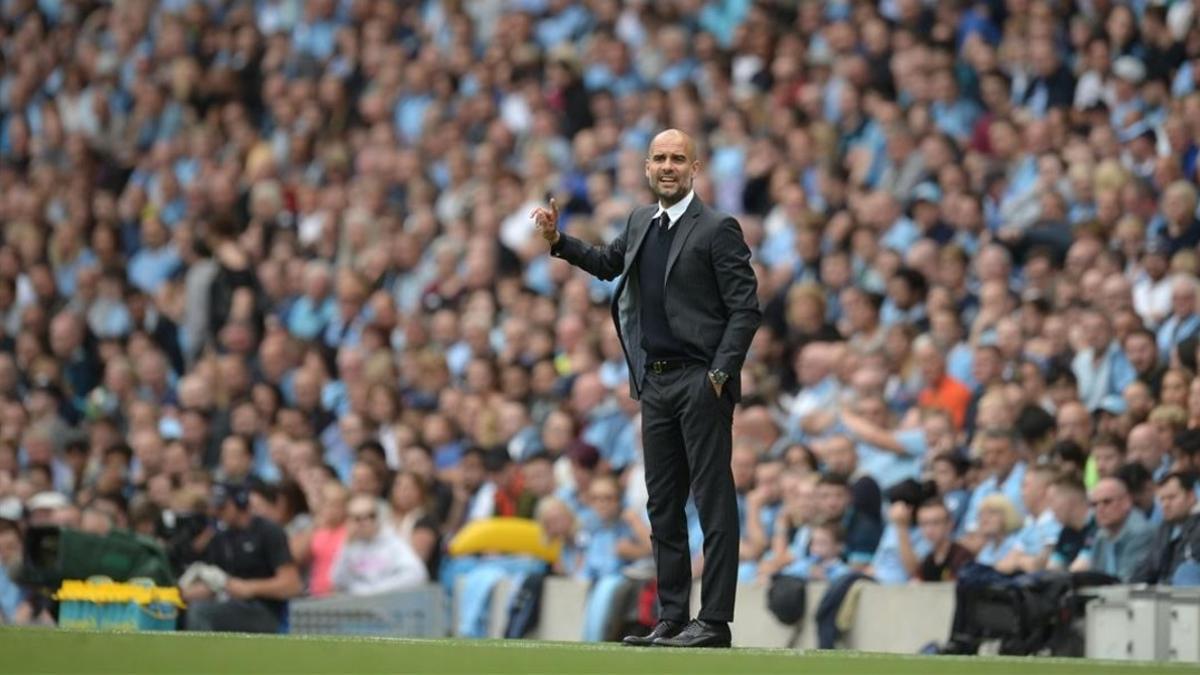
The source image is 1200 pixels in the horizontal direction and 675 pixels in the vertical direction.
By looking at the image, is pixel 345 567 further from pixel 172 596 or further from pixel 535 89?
pixel 535 89

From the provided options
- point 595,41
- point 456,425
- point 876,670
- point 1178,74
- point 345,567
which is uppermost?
point 595,41

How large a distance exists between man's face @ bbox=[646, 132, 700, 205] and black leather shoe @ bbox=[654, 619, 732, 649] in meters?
1.59

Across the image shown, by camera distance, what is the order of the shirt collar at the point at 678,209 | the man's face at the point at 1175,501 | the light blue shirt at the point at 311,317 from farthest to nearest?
1. the light blue shirt at the point at 311,317
2. the man's face at the point at 1175,501
3. the shirt collar at the point at 678,209

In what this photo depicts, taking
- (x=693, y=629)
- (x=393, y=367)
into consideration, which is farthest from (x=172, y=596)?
(x=393, y=367)

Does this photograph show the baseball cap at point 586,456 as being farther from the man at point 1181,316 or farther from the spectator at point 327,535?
the man at point 1181,316

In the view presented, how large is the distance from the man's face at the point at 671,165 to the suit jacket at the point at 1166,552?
11.8 feet

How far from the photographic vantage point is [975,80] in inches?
703

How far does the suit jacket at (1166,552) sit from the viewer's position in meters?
11.6

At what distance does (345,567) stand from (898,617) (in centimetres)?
417

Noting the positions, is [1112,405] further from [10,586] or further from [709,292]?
[10,586]

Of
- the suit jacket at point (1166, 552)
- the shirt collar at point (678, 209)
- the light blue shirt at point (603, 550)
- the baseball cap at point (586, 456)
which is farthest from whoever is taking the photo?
the baseball cap at point (586, 456)

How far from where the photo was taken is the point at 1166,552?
38.8ft

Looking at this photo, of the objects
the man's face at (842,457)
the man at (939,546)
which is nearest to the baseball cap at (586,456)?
the man's face at (842,457)

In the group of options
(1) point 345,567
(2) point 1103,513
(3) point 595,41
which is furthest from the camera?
(3) point 595,41
